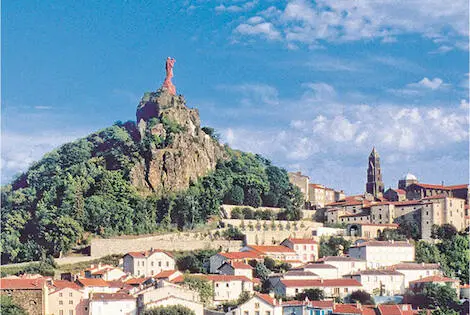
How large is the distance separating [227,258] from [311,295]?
6970mm

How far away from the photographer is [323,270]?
5319 cm

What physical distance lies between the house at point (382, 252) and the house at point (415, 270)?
4.92 ft

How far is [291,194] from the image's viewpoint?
69.7m

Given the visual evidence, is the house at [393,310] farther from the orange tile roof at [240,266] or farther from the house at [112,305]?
the house at [112,305]

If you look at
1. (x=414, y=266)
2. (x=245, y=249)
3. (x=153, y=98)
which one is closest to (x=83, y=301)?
(x=245, y=249)

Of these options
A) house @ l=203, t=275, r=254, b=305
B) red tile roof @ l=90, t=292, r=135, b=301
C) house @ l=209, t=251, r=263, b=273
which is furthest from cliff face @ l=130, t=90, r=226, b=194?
red tile roof @ l=90, t=292, r=135, b=301

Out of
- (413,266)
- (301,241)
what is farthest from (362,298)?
(301,241)

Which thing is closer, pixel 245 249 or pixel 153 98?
pixel 245 249

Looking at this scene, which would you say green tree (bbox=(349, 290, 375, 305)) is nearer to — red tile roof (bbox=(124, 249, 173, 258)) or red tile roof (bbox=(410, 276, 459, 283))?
red tile roof (bbox=(410, 276, 459, 283))

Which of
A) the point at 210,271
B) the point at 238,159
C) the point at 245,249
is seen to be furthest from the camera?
the point at 238,159

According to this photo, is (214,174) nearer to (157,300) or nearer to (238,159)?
(238,159)

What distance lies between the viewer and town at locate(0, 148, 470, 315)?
44.6m

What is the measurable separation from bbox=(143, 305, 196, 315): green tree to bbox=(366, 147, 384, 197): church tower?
42.6 metres

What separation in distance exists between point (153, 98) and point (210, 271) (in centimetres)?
2241
